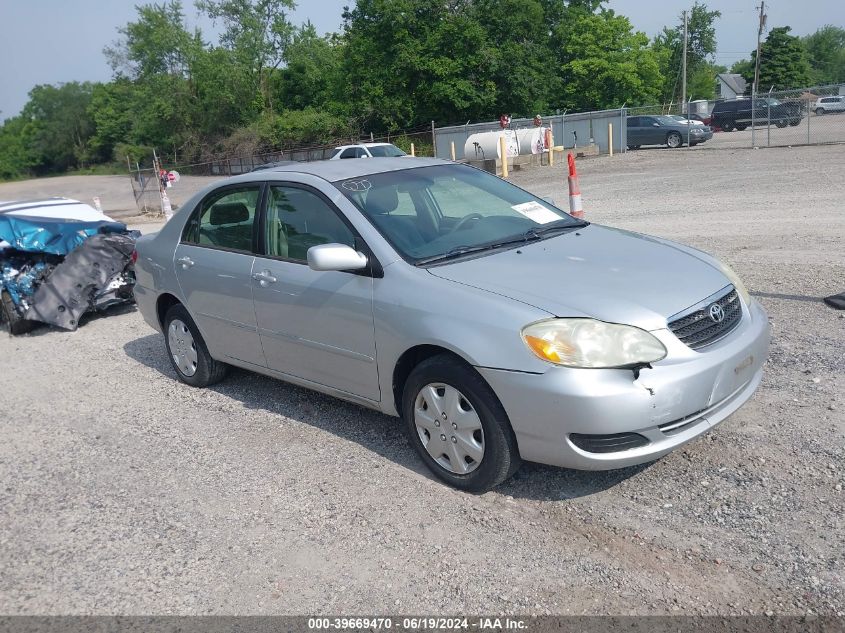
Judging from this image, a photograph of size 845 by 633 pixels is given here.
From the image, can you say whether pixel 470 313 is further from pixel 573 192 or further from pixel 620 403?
pixel 573 192

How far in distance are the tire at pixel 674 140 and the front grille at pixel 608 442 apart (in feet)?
102

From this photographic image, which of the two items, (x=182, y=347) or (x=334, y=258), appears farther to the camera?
(x=182, y=347)

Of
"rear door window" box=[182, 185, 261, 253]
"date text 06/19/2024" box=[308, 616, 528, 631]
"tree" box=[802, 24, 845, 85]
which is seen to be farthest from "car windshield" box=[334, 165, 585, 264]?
"tree" box=[802, 24, 845, 85]

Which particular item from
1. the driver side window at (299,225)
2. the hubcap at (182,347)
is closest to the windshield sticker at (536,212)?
the driver side window at (299,225)

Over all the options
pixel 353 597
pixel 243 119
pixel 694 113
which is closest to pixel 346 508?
pixel 353 597

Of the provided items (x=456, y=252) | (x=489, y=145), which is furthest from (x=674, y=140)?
(x=456, y=252)

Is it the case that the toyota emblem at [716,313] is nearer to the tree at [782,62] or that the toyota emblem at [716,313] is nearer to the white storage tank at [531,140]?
the white storage tank at [531,140]

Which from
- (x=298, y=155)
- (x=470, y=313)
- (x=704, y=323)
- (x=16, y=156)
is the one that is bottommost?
(x=298, y=155)

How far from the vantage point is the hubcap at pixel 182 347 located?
236 inches

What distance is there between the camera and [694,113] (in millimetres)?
35625

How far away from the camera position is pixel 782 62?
279 ft

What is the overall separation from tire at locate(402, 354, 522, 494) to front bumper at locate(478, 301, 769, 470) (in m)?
0.09

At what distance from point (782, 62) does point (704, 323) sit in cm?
9519

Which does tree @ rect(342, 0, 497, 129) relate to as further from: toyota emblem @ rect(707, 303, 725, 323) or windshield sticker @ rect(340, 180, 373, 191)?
toyota emblem @ rect(707, 303, 725, 323)
